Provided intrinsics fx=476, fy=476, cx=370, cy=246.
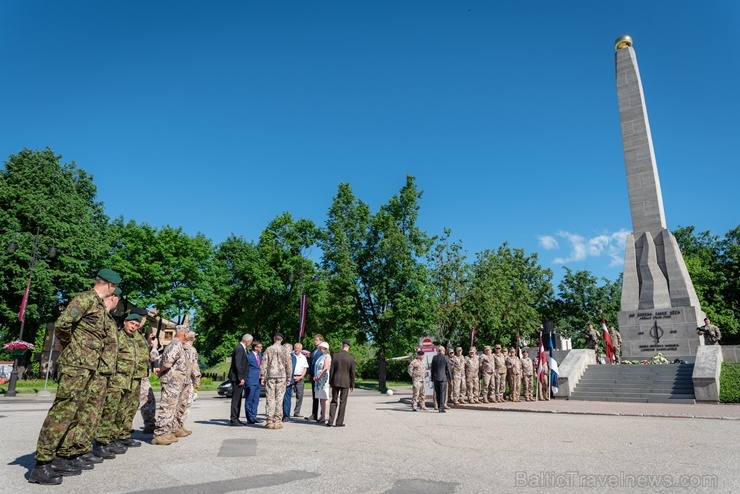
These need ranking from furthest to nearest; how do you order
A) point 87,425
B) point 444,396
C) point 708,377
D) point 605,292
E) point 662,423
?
point 605,292
point 708,377
point 444,396
point 662,423
point 87,425

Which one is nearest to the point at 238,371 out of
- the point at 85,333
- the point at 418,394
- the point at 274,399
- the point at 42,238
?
the point at 274,399

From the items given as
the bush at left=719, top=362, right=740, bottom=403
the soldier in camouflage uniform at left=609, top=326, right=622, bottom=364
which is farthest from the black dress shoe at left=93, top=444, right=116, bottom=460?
the soldier in camouflage uniform at left=609, top=326, right=622, bottom=364

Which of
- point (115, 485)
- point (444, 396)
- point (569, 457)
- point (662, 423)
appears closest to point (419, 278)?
point (444, 396)

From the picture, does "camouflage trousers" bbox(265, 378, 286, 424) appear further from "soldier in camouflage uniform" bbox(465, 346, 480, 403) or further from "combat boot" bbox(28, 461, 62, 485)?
"soldier in camouflage uniform" bbox(465, 346, 480, 403)

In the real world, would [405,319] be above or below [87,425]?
above

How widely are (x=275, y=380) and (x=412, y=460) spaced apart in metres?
4.11

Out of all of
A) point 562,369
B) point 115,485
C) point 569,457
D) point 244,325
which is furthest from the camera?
point 244,325

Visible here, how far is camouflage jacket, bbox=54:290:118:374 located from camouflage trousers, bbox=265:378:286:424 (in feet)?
13.8

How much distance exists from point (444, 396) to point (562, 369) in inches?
297

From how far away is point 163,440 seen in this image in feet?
23.2

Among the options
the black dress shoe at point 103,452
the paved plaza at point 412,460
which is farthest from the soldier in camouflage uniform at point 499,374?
the black dress shoe at point 103,452

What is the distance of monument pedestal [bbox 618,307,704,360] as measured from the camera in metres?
22.8

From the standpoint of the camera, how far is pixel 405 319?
31641mm

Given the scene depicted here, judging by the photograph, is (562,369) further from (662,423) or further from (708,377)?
(662,423)
